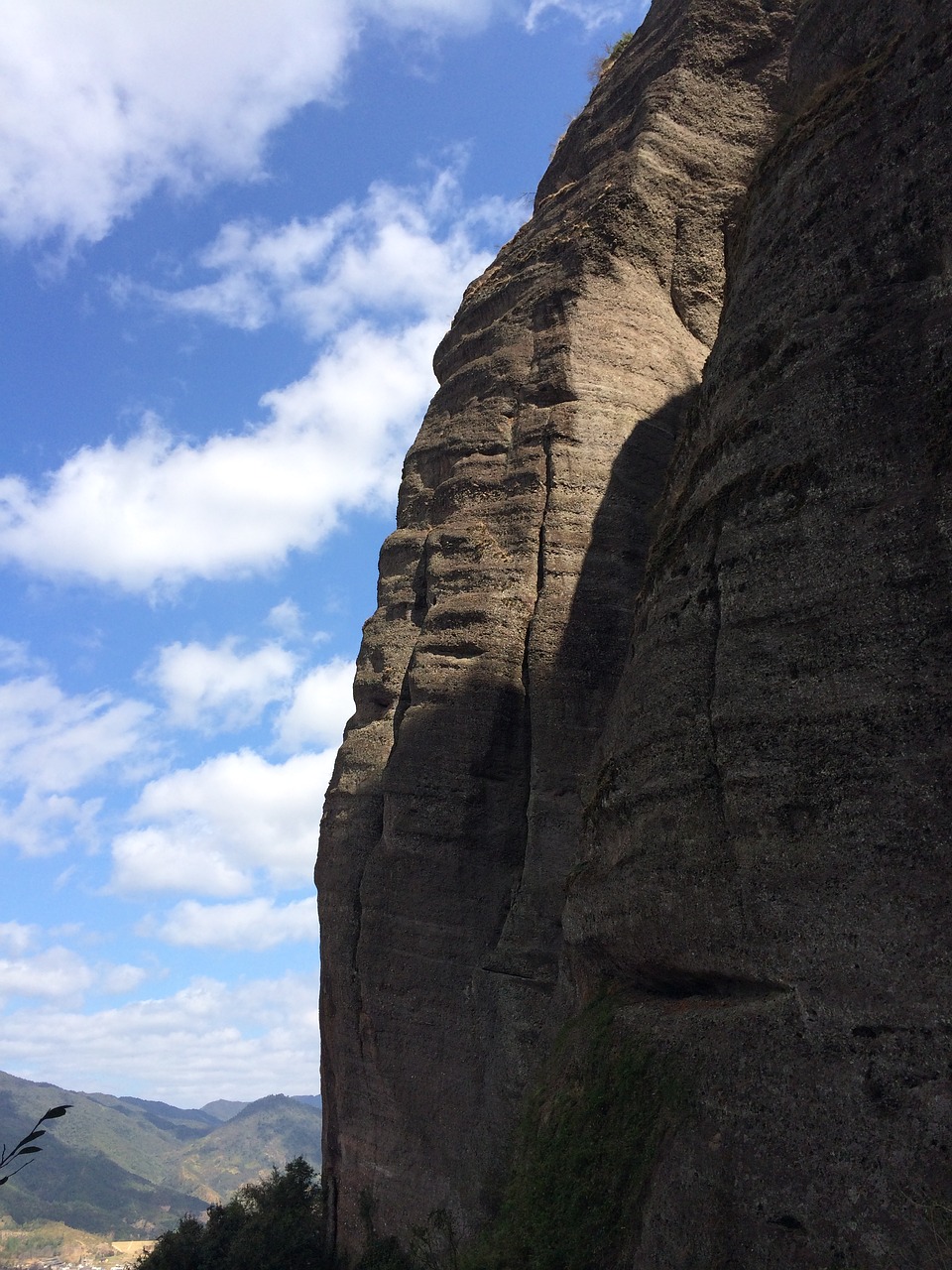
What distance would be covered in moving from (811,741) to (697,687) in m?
2.19

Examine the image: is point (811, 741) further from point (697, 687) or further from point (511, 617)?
point (511, 617)

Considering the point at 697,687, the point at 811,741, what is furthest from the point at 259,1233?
the point at 811,741

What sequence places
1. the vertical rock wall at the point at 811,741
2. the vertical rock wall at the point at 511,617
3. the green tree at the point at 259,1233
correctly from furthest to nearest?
the green tree at the point at 259,1233
the vertical rock wall at the point at 511,617
the vertical rock wall at the point at 811,741

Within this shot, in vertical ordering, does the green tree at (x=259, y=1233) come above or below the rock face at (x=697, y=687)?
below

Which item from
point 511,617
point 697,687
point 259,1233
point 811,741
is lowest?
point 259,1233

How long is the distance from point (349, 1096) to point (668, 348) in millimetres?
Result: 17816

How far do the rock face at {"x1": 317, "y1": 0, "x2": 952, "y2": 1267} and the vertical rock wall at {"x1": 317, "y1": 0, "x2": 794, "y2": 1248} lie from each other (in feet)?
0.27

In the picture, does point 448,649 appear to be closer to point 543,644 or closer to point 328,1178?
point 543,644

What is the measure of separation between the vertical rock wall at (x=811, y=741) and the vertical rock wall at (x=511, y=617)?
338 cm

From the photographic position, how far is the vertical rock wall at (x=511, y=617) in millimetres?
20172

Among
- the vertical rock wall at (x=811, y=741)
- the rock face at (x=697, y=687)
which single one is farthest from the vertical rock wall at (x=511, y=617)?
the vertical rock wall at (x=811, y=741)

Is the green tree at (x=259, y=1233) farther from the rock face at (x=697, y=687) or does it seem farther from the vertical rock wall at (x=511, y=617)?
the rock face at (x=697, y=687)

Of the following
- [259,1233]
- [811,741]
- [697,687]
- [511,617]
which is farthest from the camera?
[259,1233]

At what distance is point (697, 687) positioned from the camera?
14.0 meters
